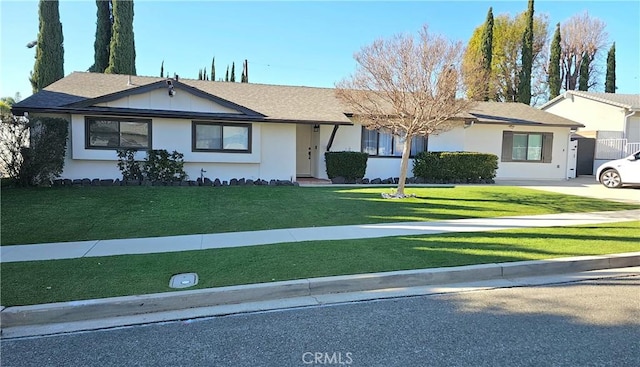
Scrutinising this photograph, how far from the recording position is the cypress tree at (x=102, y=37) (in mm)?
29297

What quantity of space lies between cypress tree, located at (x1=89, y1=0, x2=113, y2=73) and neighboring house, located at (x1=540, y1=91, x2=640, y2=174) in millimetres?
30864

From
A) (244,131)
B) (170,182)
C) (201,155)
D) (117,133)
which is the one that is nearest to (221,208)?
(170,182)

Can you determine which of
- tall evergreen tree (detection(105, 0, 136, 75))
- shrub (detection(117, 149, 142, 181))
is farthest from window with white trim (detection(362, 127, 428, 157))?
tall evergreen tree (detection(105, 0, 136, 75))

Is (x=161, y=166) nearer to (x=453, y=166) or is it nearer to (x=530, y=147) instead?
(x=453, y=166)

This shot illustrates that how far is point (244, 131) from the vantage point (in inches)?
603

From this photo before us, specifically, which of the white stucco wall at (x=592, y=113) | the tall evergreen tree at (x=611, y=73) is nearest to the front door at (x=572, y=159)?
the white stucco wall at (x=592, y=113)

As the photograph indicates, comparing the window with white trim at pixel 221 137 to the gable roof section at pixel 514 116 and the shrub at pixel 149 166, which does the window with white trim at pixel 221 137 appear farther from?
the gable roof section at pixel 514 116

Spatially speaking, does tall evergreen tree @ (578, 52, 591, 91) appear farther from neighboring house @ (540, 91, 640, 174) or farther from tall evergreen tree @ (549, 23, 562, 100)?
neighboring house @ (540, 91, 640, 174)

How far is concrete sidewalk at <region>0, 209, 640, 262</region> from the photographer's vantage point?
22.5 ft

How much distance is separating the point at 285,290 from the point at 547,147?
19841 millimetres

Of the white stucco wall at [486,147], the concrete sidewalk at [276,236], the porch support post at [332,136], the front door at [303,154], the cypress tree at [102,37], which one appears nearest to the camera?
the concrete sidewalk at [276,236]

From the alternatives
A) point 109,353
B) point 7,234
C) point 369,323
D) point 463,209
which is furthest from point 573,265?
point 7,234

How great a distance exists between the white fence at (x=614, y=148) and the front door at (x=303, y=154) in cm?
1608

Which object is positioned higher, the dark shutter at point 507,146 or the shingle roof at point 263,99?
the shingle roof at point 263,99
